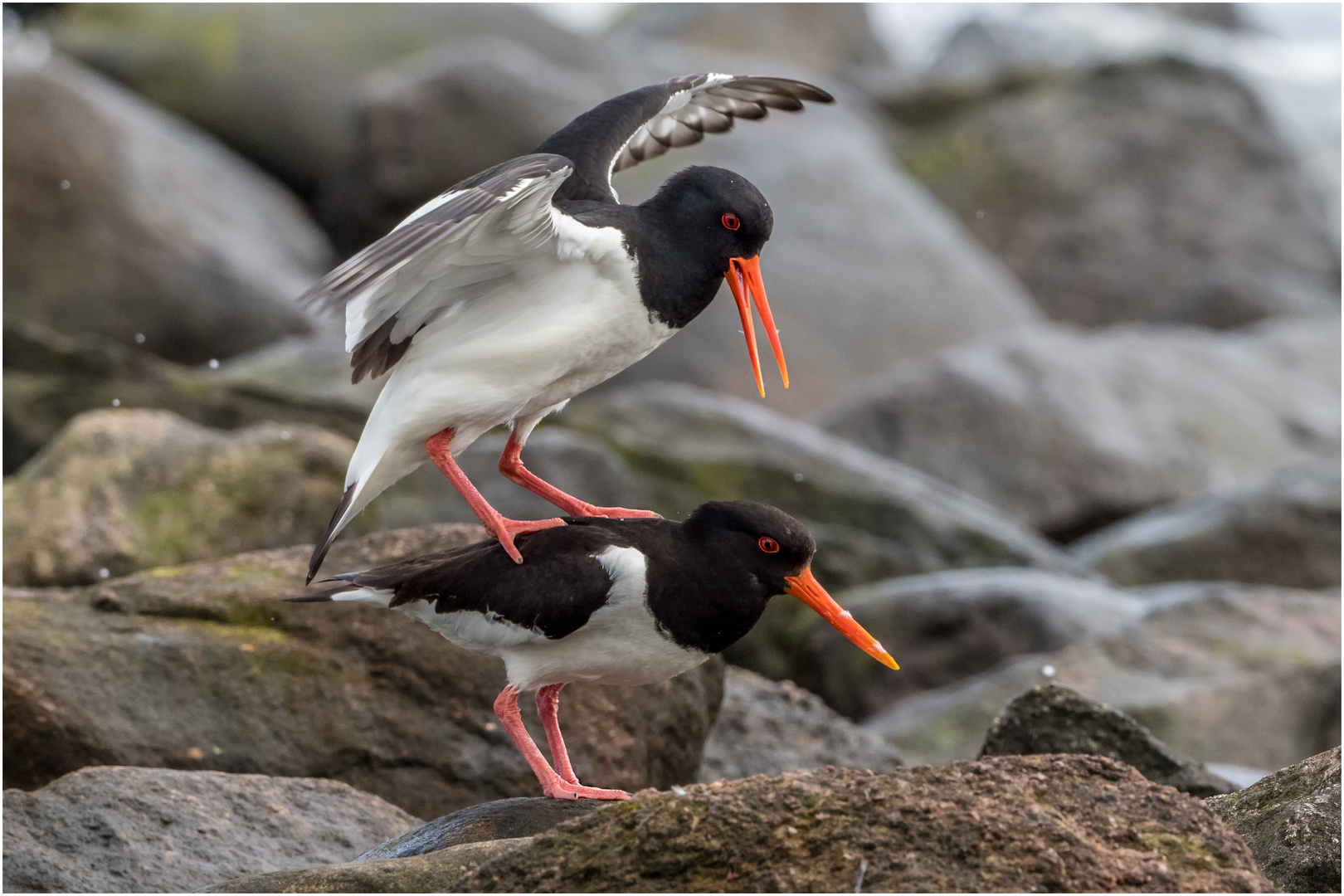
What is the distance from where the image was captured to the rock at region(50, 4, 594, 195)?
1691 centimetres

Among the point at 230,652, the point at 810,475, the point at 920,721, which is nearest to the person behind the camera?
the point at 230,652

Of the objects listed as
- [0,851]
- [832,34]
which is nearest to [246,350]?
[0,851]

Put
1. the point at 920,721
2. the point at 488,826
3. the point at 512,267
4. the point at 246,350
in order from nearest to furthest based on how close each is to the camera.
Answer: the point at 488,826 < the point at 512,267 < the point at 920,721 < the point at 246,350

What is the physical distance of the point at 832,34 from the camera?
93.7 ft

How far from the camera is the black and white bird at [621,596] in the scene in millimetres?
4328

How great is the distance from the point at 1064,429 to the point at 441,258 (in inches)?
350

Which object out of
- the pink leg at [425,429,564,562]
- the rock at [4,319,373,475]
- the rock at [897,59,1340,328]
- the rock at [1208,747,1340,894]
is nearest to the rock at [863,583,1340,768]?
the rock at [1208,747,1340,894]

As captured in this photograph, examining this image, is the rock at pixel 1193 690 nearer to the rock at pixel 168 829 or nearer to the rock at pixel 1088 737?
the rock at pixel 1088 737

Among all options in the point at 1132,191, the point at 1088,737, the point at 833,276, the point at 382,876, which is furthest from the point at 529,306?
the point at 1132,191

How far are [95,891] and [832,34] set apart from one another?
26095mm

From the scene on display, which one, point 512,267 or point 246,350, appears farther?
point 246,350

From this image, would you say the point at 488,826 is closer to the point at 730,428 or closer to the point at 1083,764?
the point at 1083,764

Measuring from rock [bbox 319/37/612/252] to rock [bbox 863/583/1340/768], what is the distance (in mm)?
8167

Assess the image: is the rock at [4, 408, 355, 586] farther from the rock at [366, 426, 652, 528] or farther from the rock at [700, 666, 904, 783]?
the rock at [700, 666, 904, 783]
